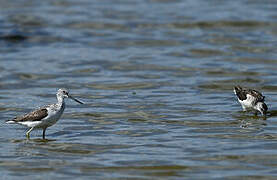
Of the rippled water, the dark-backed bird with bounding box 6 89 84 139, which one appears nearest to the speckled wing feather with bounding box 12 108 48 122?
the dark-backed bird with bounding box 6 89 84 139

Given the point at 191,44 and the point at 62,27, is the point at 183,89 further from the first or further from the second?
the point at 62,27

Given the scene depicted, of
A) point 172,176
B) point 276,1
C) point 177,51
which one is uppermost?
point 276,1

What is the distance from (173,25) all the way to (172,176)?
1816 centimetres

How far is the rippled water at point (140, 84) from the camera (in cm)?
1141

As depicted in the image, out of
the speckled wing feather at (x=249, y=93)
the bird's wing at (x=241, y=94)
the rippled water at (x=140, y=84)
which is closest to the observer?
the rippled water at (x=140, y=84)

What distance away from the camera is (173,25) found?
28.4m

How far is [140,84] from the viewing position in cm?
1883

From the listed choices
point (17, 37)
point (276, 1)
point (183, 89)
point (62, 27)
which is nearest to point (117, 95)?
point (183, 89)

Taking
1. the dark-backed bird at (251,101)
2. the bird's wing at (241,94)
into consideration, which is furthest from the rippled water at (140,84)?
the bird's wing at (241,94)

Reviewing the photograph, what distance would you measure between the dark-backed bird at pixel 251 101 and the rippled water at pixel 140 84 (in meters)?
0.25

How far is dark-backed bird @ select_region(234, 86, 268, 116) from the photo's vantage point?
15.0 metres

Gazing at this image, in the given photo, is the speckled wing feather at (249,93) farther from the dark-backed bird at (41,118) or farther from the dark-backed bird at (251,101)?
the dark-backed bird at (41,118)

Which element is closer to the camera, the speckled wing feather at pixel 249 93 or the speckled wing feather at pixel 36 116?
the speckled wing feather at pixel 36 116

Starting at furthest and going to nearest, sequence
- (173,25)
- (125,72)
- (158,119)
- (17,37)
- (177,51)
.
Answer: (173,25) → (17,37) → (177,51) → (125,72) → (158,119)
